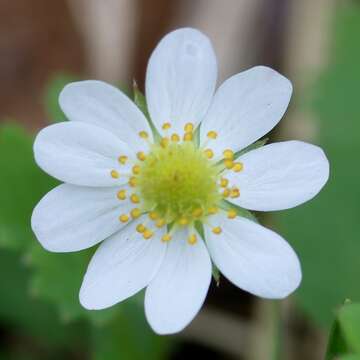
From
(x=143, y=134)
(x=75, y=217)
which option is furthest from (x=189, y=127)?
(x=75, y=217)

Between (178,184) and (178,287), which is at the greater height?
(178,184)

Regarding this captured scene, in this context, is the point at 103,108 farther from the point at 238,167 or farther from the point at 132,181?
the point at 238,167

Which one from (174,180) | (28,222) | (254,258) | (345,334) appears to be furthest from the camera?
(28,222)

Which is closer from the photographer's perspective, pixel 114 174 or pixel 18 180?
pixel 114 174

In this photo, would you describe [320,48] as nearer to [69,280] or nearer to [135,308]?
[135,308]

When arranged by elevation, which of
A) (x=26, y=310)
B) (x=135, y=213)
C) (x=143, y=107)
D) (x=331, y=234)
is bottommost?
(x=26, y=310)

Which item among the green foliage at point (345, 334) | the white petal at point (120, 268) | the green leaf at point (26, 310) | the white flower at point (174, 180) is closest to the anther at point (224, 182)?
the white flower at point (174, 180)

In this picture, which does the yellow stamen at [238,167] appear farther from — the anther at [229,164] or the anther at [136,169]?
the anther at [136,169]
